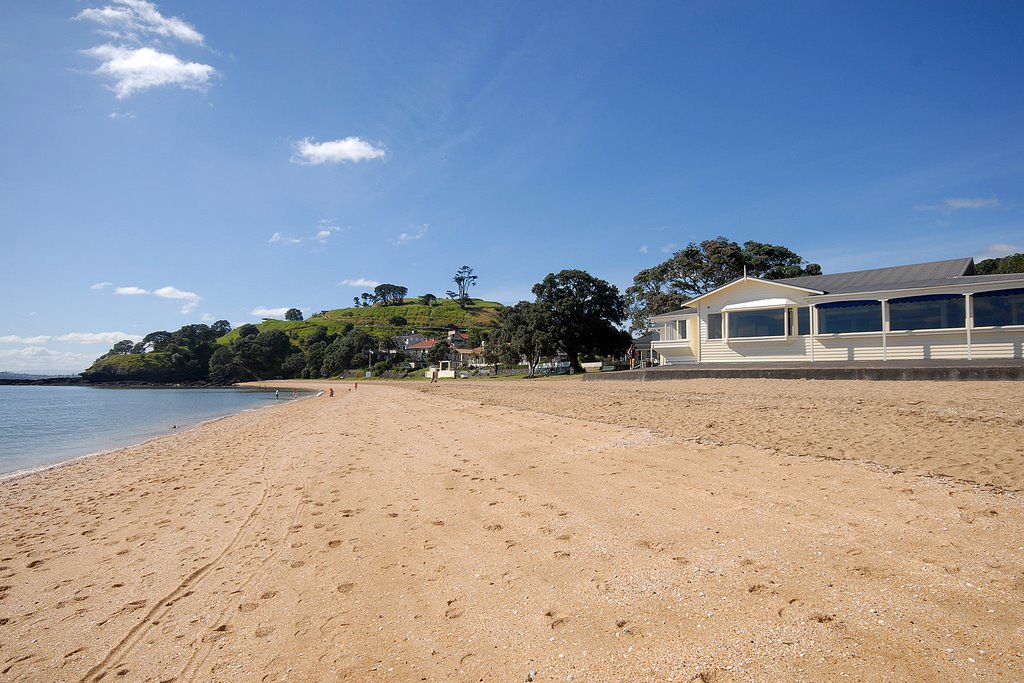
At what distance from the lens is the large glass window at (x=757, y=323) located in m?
22.3

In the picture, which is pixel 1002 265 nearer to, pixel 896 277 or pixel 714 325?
pixel 896 277

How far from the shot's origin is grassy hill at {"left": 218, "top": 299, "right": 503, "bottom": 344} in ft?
430

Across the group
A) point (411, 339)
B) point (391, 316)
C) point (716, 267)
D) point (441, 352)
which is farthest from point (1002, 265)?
point (391, 316)

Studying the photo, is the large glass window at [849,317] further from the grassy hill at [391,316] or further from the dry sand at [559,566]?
the grassy hill at [391,316]

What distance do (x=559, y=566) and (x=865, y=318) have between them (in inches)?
830

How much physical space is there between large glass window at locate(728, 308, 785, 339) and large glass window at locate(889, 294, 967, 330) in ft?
13.0

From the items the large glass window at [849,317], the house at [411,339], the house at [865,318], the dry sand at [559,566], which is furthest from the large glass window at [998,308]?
the house at [411,339]

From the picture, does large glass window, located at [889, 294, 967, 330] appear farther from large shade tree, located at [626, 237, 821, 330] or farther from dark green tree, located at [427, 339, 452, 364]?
dark green tree, located at [427, 339, 452, 364]

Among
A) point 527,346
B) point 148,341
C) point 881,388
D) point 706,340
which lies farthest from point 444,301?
point 881,388

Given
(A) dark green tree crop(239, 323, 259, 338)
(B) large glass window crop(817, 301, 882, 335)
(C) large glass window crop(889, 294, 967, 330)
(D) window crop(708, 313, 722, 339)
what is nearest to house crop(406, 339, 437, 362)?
(A) dark green tree crop(239, 323, 259, 338)

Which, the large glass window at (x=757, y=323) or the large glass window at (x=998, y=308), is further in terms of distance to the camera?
the large glass window at (x=757, y=323)

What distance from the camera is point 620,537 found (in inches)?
176

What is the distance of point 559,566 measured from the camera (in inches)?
158

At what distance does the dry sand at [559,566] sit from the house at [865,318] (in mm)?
12361
